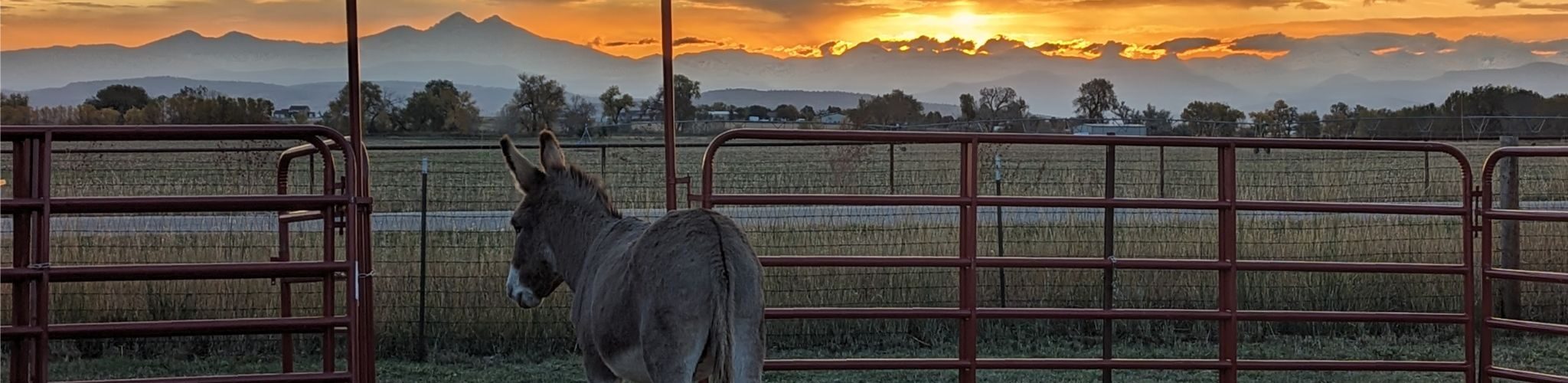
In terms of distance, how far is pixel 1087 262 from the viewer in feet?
20.2

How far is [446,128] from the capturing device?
26.5m

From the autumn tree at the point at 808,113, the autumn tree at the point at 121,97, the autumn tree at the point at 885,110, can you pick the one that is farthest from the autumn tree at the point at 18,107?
the autumn tree at the point at 885,110

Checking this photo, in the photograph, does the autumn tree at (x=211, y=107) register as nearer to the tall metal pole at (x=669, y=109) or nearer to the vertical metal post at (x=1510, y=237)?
the tall metal pole at (x=669, y=109)

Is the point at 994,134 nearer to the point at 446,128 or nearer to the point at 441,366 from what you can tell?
the point at 441,366

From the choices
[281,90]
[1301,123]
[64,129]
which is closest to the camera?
[64,129]

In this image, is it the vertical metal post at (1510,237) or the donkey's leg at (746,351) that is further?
the vertical metal post at (1510,237)

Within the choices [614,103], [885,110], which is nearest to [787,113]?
[885,110]

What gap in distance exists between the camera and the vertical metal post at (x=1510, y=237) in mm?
9102

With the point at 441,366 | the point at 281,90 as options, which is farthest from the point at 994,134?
the point at 281,90

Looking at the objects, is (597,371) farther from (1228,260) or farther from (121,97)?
(121,97)

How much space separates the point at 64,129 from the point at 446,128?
71.6ft

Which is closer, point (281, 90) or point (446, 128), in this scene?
point (446, 128)

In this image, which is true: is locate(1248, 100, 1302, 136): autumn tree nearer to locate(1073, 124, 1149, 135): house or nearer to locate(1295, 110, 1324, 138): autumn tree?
A: locate(1295, 110, 1324, 138): autumn tree

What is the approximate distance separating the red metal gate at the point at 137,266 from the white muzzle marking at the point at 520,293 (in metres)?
0.66
